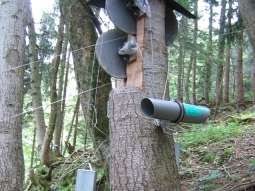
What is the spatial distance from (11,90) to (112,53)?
1969mm

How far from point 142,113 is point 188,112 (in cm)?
33

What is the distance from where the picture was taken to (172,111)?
1.90m

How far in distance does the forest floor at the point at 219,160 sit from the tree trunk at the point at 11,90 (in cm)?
215

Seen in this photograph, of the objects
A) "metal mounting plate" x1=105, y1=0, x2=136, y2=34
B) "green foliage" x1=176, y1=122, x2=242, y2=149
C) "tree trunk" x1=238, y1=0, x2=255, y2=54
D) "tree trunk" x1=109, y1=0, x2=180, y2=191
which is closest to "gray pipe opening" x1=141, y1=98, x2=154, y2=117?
"tree trunk" x1=109, y1=0, x2=180, y2=191

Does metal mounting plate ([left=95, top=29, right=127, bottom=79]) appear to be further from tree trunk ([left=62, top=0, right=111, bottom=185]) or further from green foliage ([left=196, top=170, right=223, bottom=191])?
green foliage ([left=196, top=170, right=223, bottom=191])

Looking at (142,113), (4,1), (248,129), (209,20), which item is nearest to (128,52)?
(142,113)

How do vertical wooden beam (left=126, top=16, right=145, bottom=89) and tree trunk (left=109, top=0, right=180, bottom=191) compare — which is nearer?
tree trunk (left=109, top=0, right=180, bottom=191)

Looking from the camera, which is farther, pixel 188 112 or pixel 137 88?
pixel 137 88

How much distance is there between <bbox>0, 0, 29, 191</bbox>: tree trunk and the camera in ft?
12.0

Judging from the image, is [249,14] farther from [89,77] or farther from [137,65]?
[137,65]

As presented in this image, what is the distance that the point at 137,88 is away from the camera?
7.13 feet

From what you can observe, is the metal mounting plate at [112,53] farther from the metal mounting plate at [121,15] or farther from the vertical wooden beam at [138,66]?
the metal mounting plate at [121,15]

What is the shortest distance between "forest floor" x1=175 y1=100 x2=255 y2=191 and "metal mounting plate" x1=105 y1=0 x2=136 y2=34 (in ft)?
6.07

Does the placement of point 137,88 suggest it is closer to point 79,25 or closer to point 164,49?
point 164,49
